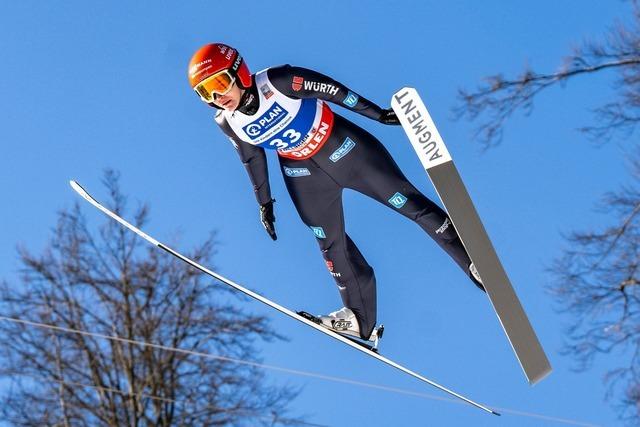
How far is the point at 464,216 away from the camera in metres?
5.01

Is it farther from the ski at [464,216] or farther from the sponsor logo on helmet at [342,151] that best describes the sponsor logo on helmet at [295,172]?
the ski at [464,216]

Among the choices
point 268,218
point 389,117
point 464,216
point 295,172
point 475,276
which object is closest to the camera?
point 464,216

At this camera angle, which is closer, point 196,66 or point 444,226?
point 196,66

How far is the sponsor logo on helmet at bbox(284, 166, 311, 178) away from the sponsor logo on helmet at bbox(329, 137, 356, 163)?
16 centimetres

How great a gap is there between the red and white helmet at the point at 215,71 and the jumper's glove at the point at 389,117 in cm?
68

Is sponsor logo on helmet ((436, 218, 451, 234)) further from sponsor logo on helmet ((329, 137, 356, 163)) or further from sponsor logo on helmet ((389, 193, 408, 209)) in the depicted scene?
sponsor logo on helmet ((329, 137, 356, 163))

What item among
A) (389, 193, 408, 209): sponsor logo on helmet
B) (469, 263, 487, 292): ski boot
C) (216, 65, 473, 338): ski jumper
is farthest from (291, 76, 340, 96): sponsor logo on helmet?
(469, 263, 487, 292): ski boot

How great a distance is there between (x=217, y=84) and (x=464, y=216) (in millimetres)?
1346

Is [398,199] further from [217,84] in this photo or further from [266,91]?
[217,84]

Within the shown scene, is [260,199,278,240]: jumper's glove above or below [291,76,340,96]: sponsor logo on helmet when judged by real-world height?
below

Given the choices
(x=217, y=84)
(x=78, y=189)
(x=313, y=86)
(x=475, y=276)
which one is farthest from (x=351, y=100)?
(x=78, y=189)

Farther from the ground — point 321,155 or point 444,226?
point 321,155

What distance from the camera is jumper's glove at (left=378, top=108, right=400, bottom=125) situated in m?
5.12

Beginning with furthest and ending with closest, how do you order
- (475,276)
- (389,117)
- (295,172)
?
(295,172), (475,276), (389,117)
